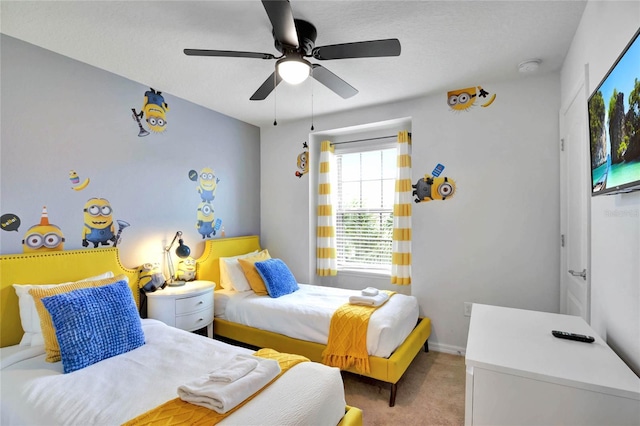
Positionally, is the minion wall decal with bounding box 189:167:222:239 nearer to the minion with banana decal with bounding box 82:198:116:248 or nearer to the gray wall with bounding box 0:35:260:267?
the gray wall with bounding box 0:35:260:267

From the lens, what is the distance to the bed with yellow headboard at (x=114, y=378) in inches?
51.3

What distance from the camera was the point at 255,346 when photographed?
2.96m

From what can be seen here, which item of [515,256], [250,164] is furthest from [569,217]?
[250,164]

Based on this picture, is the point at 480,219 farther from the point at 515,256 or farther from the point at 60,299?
the point at 60,299

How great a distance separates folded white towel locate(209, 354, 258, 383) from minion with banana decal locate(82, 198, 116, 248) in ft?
5.73

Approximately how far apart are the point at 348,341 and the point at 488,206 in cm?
187

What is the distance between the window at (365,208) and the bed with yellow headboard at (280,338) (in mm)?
1063

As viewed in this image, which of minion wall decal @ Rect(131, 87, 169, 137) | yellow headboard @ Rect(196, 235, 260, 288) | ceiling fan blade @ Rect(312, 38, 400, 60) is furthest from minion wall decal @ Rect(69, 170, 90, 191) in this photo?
ceiling fan blade @ Rect(312, 38, 400, 60)

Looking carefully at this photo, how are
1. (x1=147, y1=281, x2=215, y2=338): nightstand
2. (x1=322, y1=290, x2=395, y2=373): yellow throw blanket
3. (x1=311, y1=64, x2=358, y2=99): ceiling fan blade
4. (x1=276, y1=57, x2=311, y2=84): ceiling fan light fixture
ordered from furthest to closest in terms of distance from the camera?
(x1=147, y1=281, x2=215, y2=338): nightstand
(x1=322, y1=290, x2=395, y2=373): yellow throw blanket
(x1=311, y1=64, x2=358, y2=99): ceiling fan blade
(x1=276, y1=57, x2=311, y2=84): ceiling fan light fixture

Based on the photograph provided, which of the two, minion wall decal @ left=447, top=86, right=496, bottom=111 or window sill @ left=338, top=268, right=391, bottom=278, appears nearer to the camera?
minion wall decal @ left=447, top=86, right=496, bottom=111

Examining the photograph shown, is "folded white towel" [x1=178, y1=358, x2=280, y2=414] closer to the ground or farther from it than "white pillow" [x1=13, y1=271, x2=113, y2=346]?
closer to the ground

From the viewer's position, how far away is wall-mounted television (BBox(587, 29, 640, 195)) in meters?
1.04

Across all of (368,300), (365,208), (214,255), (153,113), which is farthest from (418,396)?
(153,113)

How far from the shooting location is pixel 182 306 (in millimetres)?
2721
